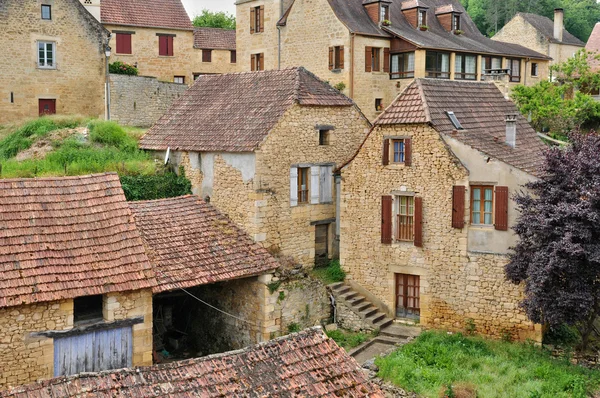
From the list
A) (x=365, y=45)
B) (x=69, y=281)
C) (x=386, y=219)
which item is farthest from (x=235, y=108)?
(x=365, y=45)

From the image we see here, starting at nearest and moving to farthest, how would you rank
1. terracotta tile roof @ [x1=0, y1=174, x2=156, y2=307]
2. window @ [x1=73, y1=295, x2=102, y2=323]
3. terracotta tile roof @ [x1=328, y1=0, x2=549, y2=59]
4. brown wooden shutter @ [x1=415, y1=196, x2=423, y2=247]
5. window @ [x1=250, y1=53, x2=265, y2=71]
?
1. terracotta tile roof @ [x1=0, y1=174, x2=156, y2=307]
2. window @ [x1=73, y1=295, x2=102, y2=323]
3. brown wooden shutter @ [x1=415, y1=196, x2=423, y2=247]
4. terracotta tile roof @ [x1=328, y1=0, x2=549, y2=59]
5. window @ [x1=250, y1=53, x2=265, y2=71]

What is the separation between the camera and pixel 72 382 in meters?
11.6

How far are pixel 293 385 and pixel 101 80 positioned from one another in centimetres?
2644

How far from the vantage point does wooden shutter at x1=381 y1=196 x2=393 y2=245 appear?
73.0 ft

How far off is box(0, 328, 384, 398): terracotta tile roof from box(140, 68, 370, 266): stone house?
975 centimetres

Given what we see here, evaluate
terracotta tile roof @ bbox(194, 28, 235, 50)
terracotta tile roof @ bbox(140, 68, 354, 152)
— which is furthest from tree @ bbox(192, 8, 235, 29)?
terracotta tile roof @ bbox(140, 68, 354, 152)

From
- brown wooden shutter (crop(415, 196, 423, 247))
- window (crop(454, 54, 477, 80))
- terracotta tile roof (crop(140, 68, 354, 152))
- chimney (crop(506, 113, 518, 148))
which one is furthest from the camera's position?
window (crop(454, 54, 477, 80))

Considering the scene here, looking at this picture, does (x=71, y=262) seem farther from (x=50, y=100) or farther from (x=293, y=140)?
(x=50, y=100)

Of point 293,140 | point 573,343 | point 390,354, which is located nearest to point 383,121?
point 293,140

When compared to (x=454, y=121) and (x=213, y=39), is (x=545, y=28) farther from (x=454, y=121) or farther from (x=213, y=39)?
(x=454, y=121)

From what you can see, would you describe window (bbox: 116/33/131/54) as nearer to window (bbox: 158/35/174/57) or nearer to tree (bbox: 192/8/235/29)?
window (bbox: 158/35/174/57)

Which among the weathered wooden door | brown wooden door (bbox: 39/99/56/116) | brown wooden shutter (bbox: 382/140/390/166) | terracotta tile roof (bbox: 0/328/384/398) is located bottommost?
the weathered wooden door

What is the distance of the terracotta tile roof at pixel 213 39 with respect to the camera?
44594mm

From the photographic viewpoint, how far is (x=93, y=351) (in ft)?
53.7
